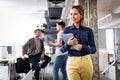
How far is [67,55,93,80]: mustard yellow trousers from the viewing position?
7.63ft

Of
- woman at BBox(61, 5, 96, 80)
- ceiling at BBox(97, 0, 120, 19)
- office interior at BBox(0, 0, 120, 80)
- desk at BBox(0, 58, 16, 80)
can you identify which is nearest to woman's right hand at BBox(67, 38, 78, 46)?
woman at BBox(61, 5, 96, 80)

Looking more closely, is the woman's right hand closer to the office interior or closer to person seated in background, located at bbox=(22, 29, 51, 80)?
the office interior

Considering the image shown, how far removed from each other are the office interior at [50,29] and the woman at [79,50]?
2.16m

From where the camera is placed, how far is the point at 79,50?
7.74ft

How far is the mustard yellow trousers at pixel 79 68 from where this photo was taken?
232 cm

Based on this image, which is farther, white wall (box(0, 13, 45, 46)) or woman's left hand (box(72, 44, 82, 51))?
white wall (box(0, 13, 45, 46))

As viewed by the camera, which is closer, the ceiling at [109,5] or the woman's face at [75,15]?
the woman's face at [75,15]

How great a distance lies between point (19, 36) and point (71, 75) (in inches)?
533

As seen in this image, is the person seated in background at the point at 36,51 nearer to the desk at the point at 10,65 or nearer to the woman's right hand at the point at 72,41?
the desk at the point at 10,65

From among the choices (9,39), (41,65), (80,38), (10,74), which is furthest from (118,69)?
(9,39)

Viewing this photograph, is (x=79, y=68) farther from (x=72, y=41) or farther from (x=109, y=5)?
(x=109, y=5)

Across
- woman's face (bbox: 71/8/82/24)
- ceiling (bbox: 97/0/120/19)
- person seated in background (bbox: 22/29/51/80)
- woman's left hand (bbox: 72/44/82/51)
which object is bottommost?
person seated in background (bbox: 22/29/51/80)

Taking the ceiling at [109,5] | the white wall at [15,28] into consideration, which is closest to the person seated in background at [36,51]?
the ceiling at [109,5]

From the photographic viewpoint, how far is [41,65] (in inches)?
253
